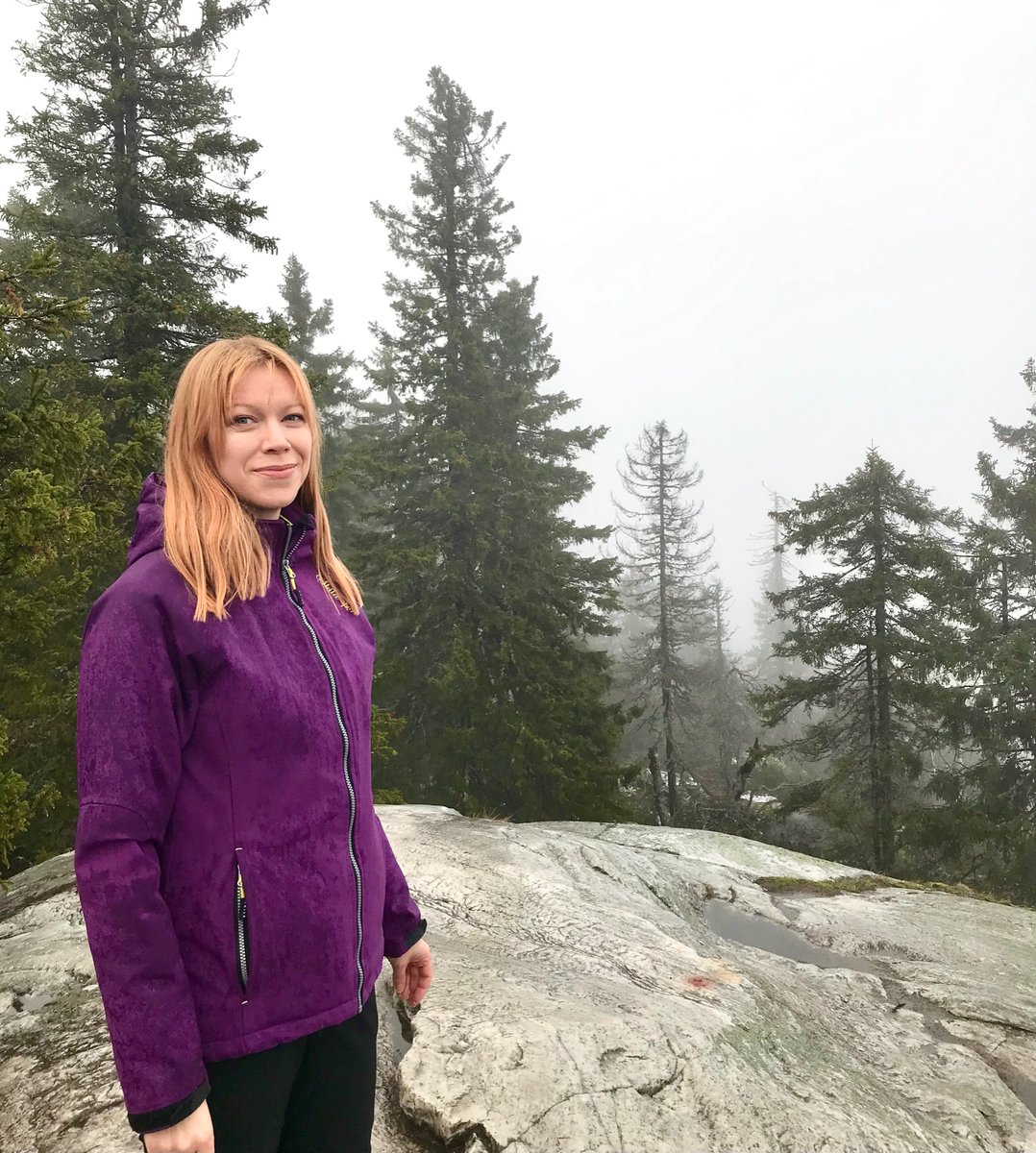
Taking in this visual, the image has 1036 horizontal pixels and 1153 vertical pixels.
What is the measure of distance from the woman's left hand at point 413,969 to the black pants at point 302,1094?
0.27 metres

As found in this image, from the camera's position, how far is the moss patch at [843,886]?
26.1ft

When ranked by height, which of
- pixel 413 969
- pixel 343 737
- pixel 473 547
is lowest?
pixel 413 969

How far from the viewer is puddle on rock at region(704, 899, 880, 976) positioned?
19.2 feet

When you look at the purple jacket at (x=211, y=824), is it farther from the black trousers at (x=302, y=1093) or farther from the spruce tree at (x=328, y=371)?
the spruce tree at (x=328, y=371)

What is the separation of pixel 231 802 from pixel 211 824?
64 mm

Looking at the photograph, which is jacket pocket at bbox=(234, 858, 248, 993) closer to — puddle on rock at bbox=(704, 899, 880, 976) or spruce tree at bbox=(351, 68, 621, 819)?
puddle on rock at bbox=(704, 899, 880, 976)

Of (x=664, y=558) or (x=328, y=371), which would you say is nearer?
(x=328, y=371)

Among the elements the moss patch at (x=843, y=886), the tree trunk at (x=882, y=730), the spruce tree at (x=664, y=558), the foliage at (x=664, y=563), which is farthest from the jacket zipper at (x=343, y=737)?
the spruce tree at (x=664, y=558)

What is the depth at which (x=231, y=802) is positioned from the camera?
5.55 feet

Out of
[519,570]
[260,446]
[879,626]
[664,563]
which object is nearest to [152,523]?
[260,446]

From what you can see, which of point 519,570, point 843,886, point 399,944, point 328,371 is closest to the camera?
point 399,944

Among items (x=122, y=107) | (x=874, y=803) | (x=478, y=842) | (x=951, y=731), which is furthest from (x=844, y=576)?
(x=122, y=107)

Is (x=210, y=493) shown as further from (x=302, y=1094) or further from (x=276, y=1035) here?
(x=302, y=1094)

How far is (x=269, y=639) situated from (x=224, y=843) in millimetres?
521
